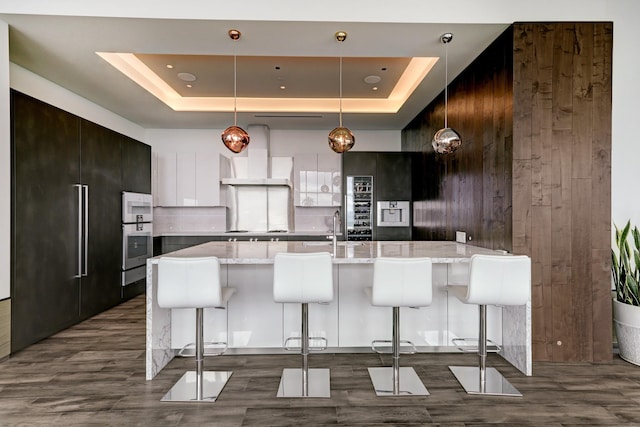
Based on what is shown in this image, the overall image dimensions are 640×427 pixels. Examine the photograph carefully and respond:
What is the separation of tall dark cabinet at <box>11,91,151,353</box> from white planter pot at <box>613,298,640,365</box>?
528 cm

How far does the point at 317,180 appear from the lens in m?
6.61

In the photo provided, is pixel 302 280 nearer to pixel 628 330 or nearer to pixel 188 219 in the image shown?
pixel 628 330

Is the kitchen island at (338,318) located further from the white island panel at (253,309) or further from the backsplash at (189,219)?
the backsplash at (189,219)

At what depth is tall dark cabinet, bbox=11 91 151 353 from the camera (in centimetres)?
335

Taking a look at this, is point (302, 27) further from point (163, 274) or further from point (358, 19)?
point (163, 274)

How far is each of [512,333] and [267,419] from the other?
Result: 211cm

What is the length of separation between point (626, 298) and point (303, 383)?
2843 mm

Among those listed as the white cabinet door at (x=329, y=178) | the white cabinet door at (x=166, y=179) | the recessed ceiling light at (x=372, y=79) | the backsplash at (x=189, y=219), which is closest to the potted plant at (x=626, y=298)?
the recessed ceiling light at (x=372, y=79)

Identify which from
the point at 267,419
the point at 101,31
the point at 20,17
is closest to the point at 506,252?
the point at 267,419

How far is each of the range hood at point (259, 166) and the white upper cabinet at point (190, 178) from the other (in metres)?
0.26

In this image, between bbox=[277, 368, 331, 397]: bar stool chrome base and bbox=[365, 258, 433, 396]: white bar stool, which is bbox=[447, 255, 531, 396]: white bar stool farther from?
bbox=[277, 368, 331, 397]: bar stool chrome base

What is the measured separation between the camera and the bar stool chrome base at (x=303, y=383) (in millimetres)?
2584

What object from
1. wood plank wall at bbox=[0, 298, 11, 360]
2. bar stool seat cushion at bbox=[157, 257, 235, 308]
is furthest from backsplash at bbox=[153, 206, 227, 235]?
bar stool seat cushion at bbox=[157, 257, 235, 308]

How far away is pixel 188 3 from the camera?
3.03m
